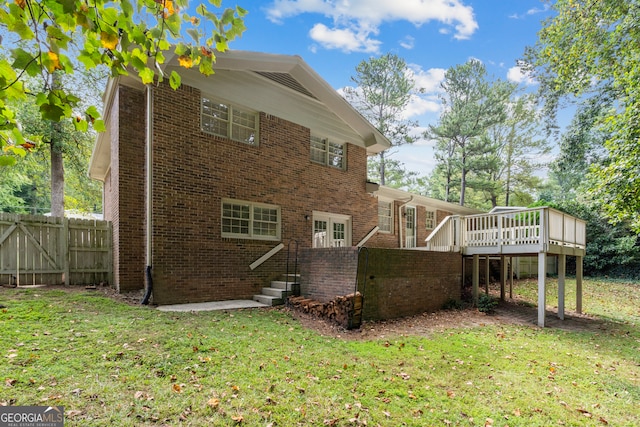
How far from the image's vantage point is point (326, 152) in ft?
37.9

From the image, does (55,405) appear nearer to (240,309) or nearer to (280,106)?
(240,309)

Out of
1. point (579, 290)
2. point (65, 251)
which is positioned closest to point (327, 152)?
point (65, 251)

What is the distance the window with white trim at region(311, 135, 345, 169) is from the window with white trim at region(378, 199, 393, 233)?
3.84m

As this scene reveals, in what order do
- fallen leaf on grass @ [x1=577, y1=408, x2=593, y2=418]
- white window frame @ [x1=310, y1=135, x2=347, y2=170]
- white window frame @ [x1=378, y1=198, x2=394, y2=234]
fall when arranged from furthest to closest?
white window frame @ [x1=378, y1=198, x2=394, y2=234] < white window frame @ [x1=310, y1=135, x2=347, y2=170] < fallen leaf on grass @ [x1=577, y1=408, x2=593, y2=418]

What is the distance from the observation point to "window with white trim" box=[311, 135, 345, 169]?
11.3 meters

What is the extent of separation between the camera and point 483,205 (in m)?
32.3

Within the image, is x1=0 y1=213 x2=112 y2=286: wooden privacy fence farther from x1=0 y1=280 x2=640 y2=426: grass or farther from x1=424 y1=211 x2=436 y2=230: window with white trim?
x1=424 y1=211 x2=436 y2=230: window with white trim

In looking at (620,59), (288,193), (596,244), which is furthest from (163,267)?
(596,244)

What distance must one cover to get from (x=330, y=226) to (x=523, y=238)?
6010mm

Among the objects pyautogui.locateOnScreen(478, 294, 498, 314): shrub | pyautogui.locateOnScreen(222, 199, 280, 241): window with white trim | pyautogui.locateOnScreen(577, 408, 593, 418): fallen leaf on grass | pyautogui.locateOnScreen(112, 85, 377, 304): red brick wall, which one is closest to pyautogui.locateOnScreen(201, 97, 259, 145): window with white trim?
pyautogui.locateOnScreen(112, 85, 377, 304): red brick wall

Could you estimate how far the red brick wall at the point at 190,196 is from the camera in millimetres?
7652

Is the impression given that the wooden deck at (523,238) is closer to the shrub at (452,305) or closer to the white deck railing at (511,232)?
the white deck railing at (511,232)

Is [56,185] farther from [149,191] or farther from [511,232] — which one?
[511,232]

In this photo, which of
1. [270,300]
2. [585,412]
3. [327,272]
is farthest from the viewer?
[270,300]
